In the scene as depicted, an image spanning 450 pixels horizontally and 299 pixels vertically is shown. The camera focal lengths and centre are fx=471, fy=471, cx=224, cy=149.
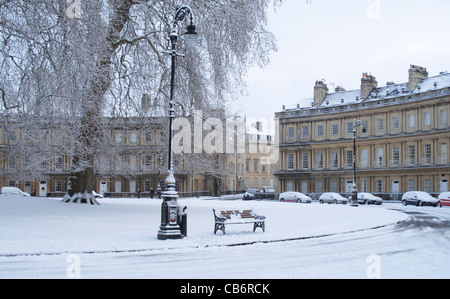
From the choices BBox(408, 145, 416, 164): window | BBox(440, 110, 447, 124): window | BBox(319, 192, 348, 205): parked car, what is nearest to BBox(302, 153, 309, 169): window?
BBox(408, 145, 416, 164): window

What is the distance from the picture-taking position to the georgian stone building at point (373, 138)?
2291 inches

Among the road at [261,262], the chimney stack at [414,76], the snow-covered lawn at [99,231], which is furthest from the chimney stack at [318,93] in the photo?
the road at [261,262]

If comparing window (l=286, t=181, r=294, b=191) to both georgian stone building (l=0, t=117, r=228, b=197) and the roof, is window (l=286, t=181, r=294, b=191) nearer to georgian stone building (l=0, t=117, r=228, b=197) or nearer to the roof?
the roof

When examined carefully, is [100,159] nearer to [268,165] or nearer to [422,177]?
[422,177]

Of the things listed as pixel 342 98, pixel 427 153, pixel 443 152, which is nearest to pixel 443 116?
pixel 443 152

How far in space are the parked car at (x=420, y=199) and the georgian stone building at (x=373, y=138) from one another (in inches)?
477

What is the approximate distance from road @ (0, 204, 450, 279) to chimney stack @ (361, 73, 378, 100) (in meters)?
55.8

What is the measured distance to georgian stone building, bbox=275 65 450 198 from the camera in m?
58.2

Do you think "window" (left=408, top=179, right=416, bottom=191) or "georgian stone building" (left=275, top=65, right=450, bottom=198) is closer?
"georgian stone building" (left=275, top=65, right=450, bottom=198)

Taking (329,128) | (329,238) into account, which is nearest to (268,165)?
(329,128)

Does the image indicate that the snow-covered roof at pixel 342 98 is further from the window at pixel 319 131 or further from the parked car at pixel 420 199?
the parked car at pixel 420 199

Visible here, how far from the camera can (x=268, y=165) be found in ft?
335

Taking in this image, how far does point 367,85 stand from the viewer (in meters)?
68.0

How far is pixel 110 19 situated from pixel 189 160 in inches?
337
